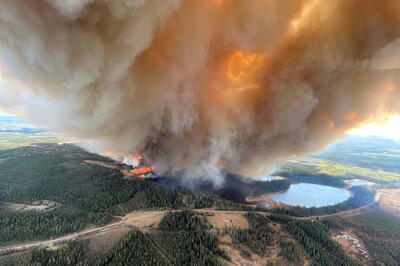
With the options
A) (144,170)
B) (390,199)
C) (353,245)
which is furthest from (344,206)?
(144,170)

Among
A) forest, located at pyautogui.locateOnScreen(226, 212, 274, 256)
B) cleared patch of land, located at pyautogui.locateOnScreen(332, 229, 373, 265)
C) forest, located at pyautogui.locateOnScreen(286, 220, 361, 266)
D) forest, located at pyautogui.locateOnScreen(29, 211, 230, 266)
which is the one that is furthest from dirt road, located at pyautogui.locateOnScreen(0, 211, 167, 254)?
cleared patch of land, located at pyautogui.locateOnScreen(332, 229, 373, 265)

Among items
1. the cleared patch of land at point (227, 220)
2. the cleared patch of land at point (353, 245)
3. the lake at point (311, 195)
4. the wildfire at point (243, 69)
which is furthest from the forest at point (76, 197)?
the wildfire at point (243, 69)

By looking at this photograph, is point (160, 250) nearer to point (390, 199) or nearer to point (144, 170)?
point (144, 170)

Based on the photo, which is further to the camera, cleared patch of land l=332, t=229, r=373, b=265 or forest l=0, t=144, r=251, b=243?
cleared patch of land l=332, t=229, r=373, b=265

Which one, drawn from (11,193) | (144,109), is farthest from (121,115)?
(11,193)

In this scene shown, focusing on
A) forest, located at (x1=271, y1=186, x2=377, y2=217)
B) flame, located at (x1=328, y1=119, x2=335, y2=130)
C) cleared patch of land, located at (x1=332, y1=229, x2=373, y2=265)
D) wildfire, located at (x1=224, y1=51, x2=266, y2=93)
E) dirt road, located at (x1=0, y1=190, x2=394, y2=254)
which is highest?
wildfire, located at (x1=224, y1=51, x2=266, y2=93)

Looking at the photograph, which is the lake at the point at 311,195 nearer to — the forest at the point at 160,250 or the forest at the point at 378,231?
the forest at the point at 378,231

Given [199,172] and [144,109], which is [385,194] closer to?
[199,172]

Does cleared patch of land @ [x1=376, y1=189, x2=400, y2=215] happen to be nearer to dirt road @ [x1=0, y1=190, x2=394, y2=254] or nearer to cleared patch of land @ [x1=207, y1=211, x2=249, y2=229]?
cleared patch of land @ [x1=207, y1=211, x2=249, y2=229]
